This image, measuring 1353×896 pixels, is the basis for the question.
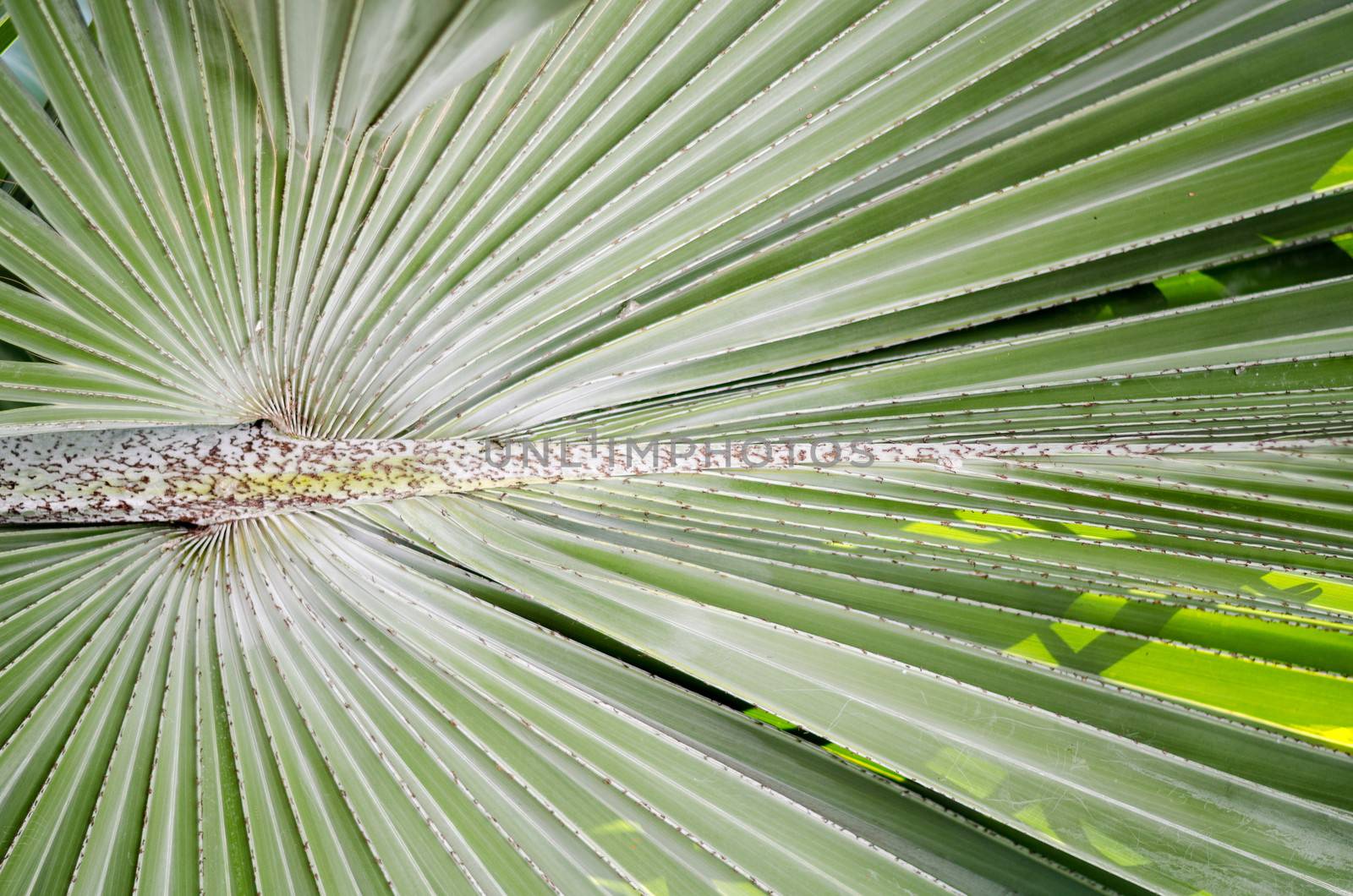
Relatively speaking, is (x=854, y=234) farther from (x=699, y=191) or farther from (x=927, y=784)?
(x=927, y=784)

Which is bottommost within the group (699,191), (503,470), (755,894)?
(755,894)

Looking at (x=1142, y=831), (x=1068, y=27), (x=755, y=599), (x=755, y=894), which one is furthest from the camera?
(x=755, y=599)

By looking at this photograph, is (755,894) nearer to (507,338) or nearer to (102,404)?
(507,338)

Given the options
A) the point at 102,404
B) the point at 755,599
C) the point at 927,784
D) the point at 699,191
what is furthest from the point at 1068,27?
the point at 102,404

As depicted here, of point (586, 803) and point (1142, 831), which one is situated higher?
point (1142, 831)

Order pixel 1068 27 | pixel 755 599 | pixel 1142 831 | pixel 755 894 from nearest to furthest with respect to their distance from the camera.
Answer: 1. pixel 1068 27
2. pixel 1142 831
3. pixel 755 894
4. pixel 755 599

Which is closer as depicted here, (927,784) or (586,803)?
(927,784)

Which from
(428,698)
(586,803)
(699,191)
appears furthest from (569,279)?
(586,803)
